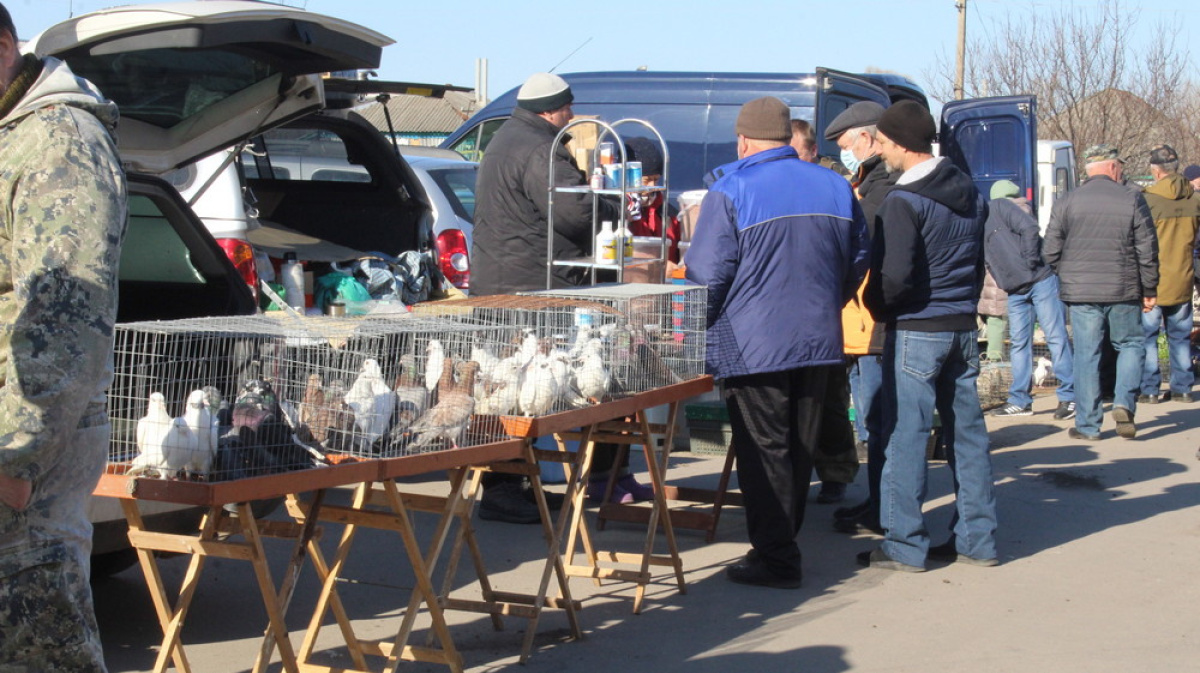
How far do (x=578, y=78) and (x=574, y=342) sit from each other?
7.62 metres

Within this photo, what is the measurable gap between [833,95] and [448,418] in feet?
25.4

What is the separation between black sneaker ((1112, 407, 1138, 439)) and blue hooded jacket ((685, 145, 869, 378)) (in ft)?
16.7

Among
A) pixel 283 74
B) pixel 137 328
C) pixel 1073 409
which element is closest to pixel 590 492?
pixel 283 74

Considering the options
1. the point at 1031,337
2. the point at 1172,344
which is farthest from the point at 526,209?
the point at 1172,344

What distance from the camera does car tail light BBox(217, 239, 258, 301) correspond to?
250 inches

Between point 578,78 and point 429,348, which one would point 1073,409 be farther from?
point 429,348

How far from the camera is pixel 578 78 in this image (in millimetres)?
12180

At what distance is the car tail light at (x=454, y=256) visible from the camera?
9742 mm

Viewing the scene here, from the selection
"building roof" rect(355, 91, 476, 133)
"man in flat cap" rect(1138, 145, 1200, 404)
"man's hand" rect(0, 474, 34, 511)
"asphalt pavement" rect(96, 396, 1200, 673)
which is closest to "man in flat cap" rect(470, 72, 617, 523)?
"asphalt pavement" rect(96, 396, 1200, 673)

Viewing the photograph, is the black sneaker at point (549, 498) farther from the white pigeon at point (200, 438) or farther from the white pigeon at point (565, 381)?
the white pigeon at point (200, 438)

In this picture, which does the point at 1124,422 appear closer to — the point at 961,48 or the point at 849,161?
the point at 849,161

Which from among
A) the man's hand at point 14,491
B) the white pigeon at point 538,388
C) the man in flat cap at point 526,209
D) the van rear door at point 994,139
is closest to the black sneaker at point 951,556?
the man in flat cap at point 526,209

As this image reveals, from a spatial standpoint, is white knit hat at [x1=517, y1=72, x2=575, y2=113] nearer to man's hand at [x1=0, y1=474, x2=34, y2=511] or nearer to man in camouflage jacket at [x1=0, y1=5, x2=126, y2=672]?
man in camouflage jacket at [x1=0, y1=5, x2=126, y2=672]

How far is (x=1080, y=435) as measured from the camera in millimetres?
→ 9773
